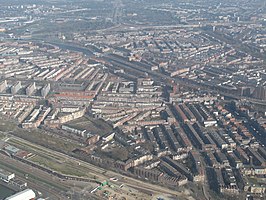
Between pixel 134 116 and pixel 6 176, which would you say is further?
pixel 134 116

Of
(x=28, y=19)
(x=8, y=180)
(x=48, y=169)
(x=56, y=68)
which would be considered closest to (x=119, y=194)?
(x=48, y=169)

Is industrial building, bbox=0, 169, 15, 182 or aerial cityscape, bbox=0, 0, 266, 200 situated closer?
aerial cityscape, bbox=0, 0, 266, 200

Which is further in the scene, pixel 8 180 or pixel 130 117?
pixel 130 117

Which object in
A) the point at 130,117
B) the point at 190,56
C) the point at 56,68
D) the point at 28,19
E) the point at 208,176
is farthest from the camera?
the point at 28,19

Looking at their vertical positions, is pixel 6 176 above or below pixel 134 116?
below

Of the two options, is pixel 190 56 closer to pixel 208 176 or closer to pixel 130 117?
pixel 130 117

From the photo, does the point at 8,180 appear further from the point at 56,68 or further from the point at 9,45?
the point at 9,45

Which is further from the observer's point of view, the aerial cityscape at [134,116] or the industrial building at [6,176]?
the industrial building at [6,176]

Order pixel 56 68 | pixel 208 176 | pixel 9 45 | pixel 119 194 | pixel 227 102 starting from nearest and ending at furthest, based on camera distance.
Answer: pixel 119 194 → pixel 208 176 → pixel 227 102 → pixel 56 68 → pixel 9 45
